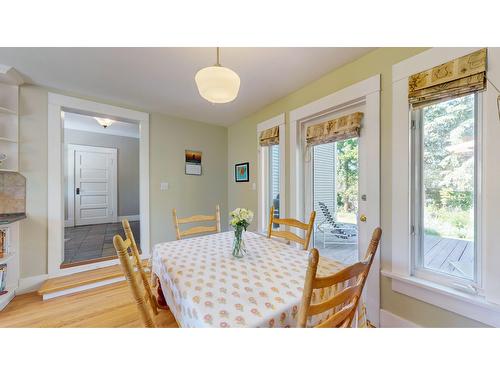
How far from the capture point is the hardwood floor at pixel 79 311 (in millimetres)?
1653

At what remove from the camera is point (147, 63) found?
1.77m

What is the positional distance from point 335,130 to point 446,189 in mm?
974

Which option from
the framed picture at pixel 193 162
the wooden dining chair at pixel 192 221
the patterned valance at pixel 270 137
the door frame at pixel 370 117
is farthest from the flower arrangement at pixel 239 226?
the framed picture at pixel 193 162

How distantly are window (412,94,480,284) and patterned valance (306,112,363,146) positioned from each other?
415 mm

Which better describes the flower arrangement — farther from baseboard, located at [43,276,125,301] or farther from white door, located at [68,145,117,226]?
white door, located at [68,145,117,226]

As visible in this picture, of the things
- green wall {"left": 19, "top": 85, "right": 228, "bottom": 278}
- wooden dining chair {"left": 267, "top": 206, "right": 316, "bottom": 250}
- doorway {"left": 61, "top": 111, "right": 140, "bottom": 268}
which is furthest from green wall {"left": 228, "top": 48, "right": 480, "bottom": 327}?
doorway {"left": 61, "top": 111, "right": 140, "bottom": 268}

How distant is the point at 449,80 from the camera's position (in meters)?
1.20

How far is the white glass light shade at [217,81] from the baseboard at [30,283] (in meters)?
2.91

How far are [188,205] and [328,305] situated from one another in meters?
3.00

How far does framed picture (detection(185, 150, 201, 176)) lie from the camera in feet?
11.0
